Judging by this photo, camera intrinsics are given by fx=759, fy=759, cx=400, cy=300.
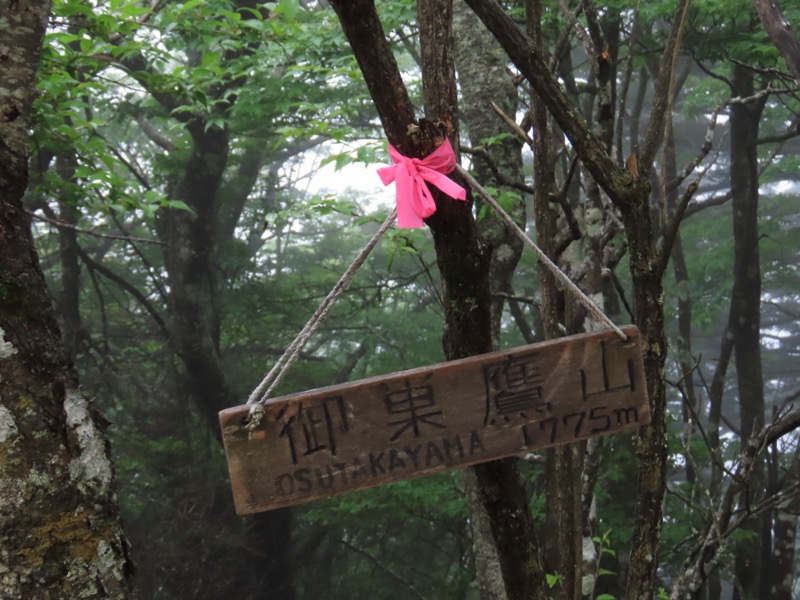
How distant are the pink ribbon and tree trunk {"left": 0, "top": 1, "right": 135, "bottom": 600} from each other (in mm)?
782

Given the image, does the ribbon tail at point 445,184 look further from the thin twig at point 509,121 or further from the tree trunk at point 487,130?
the tree trunk at point 487,130

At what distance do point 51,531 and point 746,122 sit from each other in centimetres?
728

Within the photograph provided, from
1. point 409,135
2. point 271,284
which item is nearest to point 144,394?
point 271,284

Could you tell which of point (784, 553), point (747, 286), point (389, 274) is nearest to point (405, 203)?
point (389, 274)

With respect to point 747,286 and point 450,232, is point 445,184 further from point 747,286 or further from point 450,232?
point 747,286

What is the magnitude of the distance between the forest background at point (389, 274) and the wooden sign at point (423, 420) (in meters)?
0.15

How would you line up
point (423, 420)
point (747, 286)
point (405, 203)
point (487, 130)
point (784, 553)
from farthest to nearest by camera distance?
point (747, 286) < point (784, 553) < point (487, 130) < point (423, 420) < point (405, 203)

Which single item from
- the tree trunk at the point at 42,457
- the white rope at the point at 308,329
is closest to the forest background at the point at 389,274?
the tree trunk at the point at 42,457

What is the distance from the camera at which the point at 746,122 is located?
7.16 meters

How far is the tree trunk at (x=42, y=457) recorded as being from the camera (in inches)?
53.8

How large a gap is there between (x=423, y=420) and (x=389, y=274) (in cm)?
475

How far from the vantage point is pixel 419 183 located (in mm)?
1261

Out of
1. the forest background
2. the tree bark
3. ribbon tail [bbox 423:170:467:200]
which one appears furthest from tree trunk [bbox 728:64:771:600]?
ribbon tail [bbox 423:170:467:200]

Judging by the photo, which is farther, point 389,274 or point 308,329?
point 389,274
